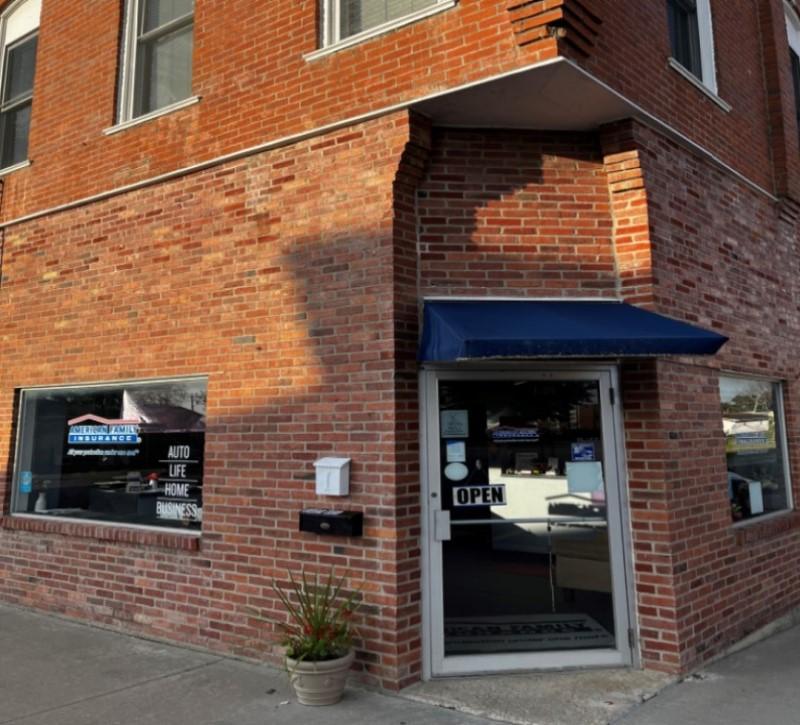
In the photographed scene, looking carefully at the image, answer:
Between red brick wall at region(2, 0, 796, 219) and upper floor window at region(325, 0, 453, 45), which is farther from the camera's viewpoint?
upper floor window at region(325, 0, 453, 45)

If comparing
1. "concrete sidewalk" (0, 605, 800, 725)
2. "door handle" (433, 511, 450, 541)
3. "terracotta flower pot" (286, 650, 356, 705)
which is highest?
"door handle" (433, 511, 450, 541)

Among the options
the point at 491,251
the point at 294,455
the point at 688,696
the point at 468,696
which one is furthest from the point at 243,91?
the point at 688,696

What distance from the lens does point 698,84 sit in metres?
6.19

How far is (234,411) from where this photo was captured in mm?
5602

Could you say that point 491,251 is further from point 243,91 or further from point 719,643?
point 719,643

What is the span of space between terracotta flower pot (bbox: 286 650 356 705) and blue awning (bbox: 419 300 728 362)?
212 centimetres

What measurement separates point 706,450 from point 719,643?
1513mm

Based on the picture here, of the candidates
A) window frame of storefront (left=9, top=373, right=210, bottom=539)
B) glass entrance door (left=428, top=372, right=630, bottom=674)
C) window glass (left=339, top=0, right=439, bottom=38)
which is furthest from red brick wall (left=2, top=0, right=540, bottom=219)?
glass entrance door (left=428, top=372, right=630, bottom=674)

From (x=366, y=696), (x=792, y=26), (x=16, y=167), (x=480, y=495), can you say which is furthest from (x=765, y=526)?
(x=16, y=167)

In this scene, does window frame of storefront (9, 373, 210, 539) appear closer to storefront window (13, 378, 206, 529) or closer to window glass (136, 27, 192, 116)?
storefront window (13, 378, 206, 529)

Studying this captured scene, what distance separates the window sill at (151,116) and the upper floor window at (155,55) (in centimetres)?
22

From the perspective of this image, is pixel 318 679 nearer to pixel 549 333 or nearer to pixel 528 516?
pixel 528 516

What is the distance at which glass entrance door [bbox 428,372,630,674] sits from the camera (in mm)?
4934

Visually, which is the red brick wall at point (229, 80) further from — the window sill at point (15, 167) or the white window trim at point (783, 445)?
the white window trim at point (783, 445)
